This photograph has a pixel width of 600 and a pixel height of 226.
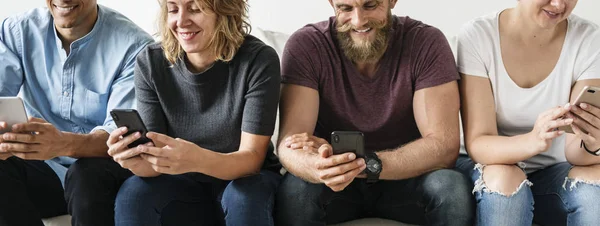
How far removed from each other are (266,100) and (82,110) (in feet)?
2.12

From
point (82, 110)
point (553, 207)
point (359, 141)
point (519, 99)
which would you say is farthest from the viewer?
point (82, 110)

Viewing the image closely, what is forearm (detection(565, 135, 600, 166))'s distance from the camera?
6.77 feet

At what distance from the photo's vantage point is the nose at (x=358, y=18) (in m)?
2.21

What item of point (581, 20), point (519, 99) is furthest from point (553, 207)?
point (581, 20)

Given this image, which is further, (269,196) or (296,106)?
(296,106)

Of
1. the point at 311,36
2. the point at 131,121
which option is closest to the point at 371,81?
the point at 311,36

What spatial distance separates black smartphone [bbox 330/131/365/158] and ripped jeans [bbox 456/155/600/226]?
0.33 metres

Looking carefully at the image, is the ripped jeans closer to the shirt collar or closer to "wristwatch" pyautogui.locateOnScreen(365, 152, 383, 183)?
"wristwatch" pyautogui.locateOnScreen(365, 152, 383, 183)

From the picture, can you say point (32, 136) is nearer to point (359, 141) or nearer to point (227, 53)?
point (227, 53)

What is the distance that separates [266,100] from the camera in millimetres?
2131

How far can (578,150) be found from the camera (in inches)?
82.3

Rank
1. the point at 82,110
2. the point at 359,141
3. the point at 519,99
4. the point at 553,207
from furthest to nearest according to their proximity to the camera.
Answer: the point at 82,110 < the point at 519,99 < the point at 553,207 < the point at 359,141

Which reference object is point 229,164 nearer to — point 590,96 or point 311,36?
point 311,36

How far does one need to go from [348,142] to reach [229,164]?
316mm
